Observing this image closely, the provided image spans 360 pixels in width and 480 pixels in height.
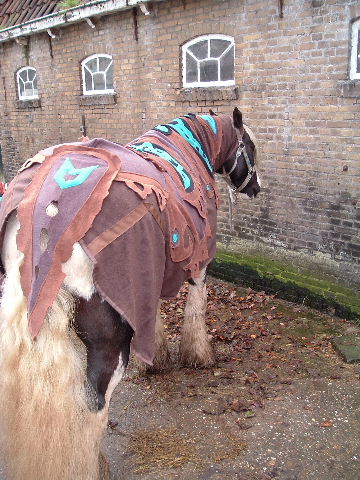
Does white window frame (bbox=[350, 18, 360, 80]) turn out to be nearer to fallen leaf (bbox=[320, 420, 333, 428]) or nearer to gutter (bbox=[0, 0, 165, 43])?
gutter (bbox=[0, 0, 165, 43])

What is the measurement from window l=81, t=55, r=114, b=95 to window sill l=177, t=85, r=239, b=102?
168 cm

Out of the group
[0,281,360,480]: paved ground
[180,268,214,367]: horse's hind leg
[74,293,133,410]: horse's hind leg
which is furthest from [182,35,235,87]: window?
[74,293,133,410]: horse's hind leg

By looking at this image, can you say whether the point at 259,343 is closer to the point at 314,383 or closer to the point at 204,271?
the point at 314,383

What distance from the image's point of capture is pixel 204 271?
12.6 ft

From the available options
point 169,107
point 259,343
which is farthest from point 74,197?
point 169,107

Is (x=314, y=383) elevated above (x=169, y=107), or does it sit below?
below

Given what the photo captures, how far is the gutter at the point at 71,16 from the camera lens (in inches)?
236

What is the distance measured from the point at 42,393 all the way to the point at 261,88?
431 centimetres

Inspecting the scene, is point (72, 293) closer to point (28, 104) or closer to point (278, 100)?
point (278, 100)

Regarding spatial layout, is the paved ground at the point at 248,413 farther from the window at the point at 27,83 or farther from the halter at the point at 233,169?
the window at the point at 27,83

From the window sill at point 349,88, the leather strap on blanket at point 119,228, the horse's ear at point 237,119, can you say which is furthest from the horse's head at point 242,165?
the leather strap on blanket at point 119,228

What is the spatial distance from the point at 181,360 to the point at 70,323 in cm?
220

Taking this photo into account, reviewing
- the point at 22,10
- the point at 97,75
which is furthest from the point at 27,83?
the point at 97,75

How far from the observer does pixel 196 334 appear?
3.93 meters
